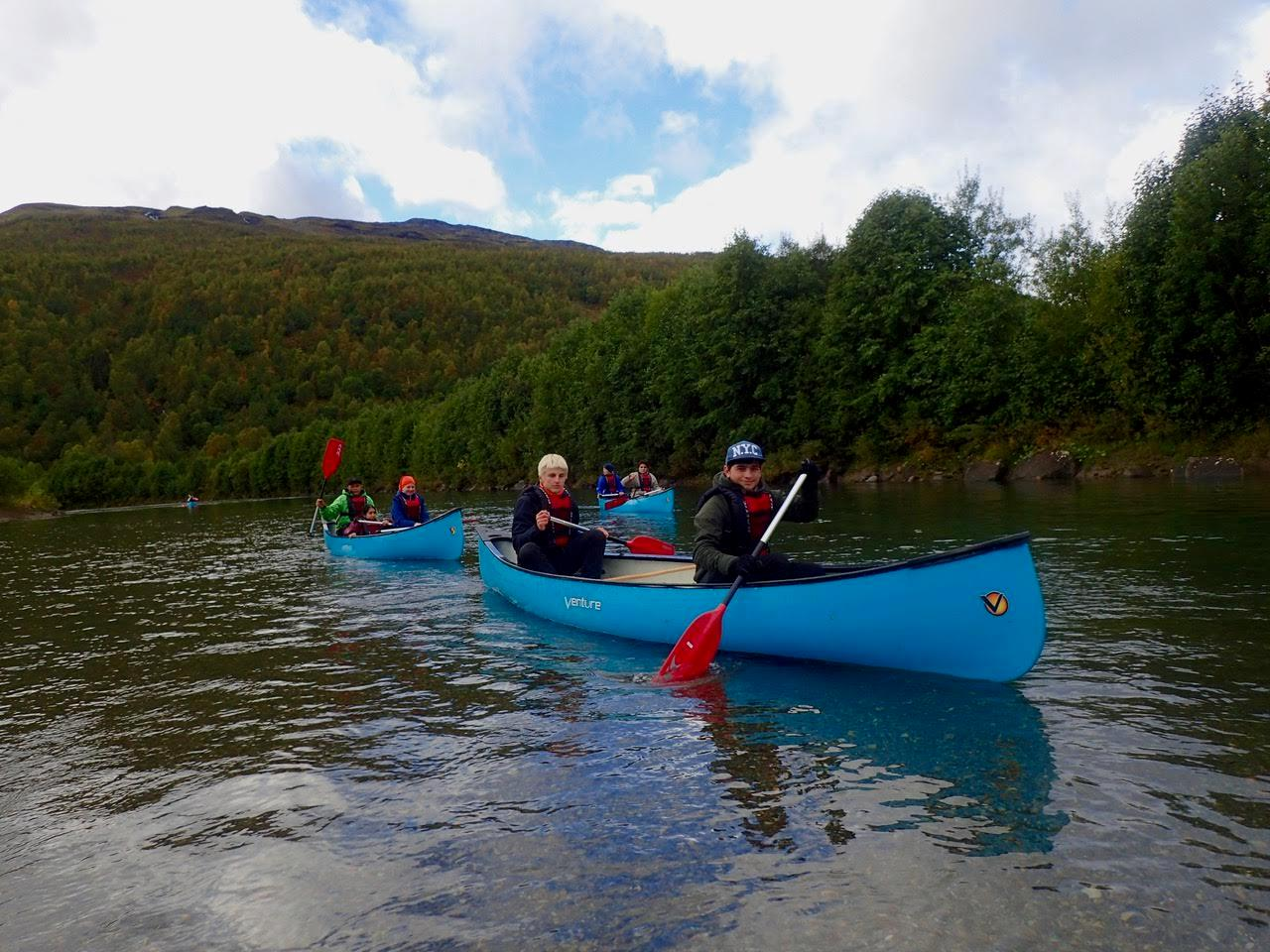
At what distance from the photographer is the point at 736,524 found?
8.67 meters

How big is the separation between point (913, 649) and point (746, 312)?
1644 inches

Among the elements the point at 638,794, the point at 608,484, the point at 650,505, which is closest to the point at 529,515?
the point at 638,794

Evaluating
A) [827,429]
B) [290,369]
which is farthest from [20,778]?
[290,369]

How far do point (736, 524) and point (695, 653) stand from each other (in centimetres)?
144

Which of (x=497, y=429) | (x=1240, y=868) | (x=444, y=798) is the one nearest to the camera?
(x=1240, y=868)

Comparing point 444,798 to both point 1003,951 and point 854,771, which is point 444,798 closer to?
point 854,771

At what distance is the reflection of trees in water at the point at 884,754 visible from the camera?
462 centimetres

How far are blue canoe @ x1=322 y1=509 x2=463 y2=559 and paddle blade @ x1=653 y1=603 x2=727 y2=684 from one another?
32.2 ft

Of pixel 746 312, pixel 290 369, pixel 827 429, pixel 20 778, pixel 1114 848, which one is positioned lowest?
pixel 20 778

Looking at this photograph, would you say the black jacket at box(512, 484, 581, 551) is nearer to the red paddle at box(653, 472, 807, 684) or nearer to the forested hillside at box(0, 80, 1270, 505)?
the red paddle at box(653, 472, 807, 684)

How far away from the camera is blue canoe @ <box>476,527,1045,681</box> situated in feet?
21.7

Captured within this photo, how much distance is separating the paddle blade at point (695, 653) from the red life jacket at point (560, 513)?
3.86m

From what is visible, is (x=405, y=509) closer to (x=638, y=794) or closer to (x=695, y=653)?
(x=695, y=653)

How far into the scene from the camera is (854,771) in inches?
214
